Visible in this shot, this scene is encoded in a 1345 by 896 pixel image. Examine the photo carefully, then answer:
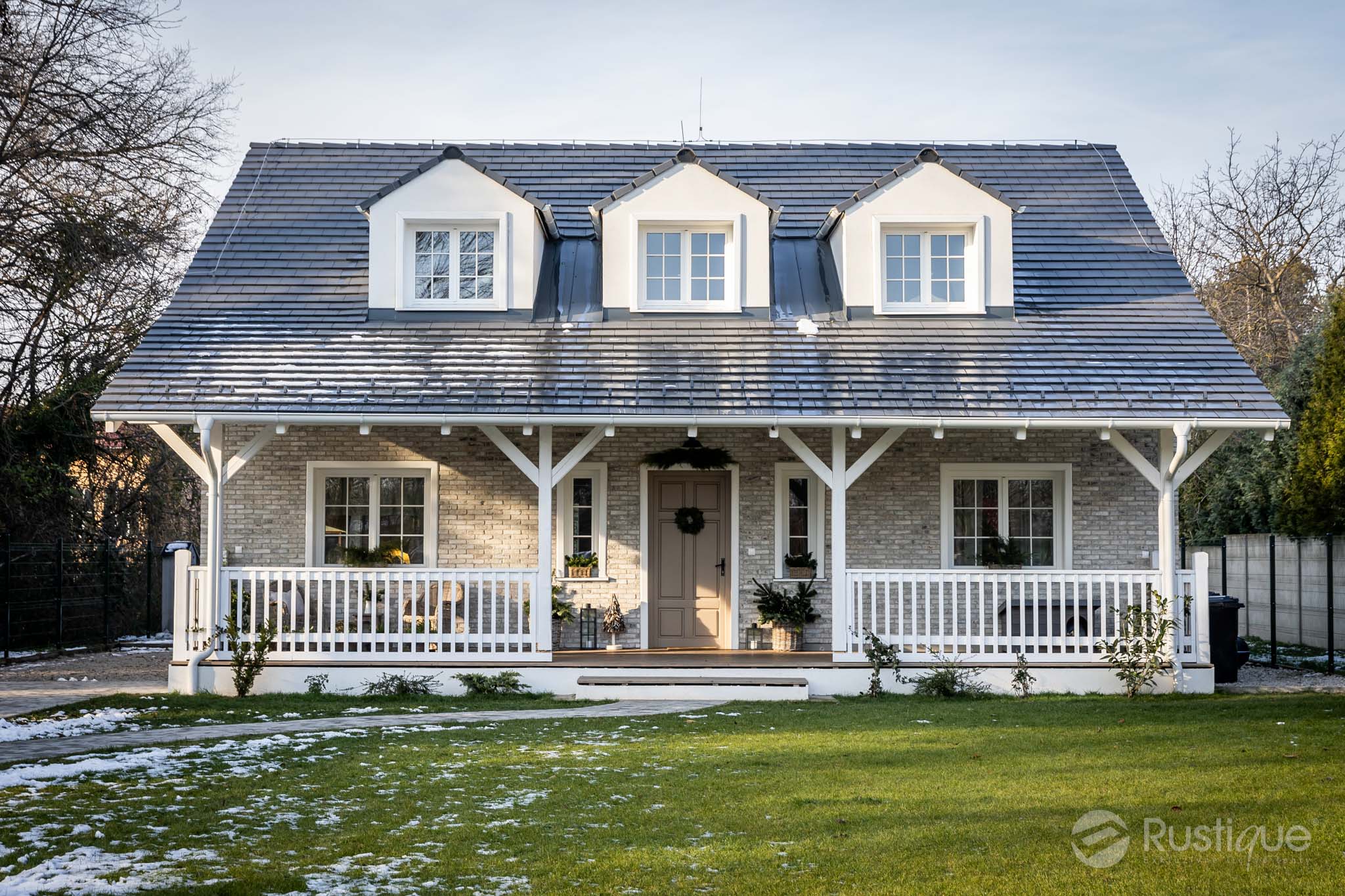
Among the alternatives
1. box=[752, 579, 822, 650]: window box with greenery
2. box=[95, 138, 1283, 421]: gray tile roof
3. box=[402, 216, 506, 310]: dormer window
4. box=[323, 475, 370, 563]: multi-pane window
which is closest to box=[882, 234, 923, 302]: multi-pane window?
box=[95, 138, 1283, 421]: gray tile roof

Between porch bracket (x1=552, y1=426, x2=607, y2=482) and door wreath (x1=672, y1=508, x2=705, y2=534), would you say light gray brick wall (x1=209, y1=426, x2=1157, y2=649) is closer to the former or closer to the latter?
door wreath (x1=672, y1=508, x2=705, y2=534)

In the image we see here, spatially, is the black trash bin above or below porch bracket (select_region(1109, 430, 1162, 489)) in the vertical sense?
below

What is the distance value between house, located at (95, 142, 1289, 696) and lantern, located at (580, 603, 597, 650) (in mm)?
110

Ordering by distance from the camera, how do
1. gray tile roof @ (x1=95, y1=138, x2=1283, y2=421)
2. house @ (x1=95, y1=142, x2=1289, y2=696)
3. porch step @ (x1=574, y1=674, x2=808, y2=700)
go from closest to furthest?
1. porch step @ (x1=574, y1=674, x2=808, y2=700)
2. house @ (x1=95, y1=142, x2=1289, y2=696)
3. gray tile roof @ (x1=95, y1=138, x2=1283, y2=421)

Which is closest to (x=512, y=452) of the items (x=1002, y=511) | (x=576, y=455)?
(x=576, y=455)

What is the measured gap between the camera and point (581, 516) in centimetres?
1552

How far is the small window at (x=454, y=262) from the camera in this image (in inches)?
610

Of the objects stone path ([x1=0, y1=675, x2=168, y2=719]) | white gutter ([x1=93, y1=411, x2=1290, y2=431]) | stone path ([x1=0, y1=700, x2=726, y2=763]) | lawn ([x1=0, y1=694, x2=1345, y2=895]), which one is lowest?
stone path ([x1=0, y1=675, x2=168, y2=719])

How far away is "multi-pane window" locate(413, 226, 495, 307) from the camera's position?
15523 millimetres

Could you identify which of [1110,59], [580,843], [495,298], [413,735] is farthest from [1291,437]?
[580,843]

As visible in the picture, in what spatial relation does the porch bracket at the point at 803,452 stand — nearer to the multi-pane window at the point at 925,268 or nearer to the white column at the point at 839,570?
the white column at the point at 839,570

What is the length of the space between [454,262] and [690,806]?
9814 millimetres

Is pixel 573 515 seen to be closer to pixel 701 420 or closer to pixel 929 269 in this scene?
pixel 701 420
